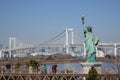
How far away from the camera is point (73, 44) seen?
83.4 metres

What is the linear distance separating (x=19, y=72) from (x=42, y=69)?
3.24 feet

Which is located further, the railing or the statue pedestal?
the railing

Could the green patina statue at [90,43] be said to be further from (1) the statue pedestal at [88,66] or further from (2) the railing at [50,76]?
(2) the railing at [50,76]

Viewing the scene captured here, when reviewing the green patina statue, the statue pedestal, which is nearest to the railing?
the statue pedestal

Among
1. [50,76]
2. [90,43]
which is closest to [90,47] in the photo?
[90,43]

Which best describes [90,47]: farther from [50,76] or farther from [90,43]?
[50,76]

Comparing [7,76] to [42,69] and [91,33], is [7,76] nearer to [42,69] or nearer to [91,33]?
[42,69]

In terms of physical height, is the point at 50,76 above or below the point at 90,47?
below

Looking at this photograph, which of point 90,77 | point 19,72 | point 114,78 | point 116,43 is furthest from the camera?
point 116,43

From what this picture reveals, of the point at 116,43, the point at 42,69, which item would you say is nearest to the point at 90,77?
the point at 42,69

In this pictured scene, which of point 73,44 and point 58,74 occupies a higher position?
point 73,44

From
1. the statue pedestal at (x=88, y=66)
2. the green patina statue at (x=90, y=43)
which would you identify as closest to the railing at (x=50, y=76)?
the statue pedestal at (x=88, y=66)

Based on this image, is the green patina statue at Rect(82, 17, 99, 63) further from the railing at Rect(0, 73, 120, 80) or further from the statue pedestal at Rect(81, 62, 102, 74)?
the railing at Rect(0, 73, 120, 80)

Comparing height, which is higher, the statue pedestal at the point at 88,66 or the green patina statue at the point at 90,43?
the green patina statue at the point at 90,43
